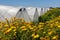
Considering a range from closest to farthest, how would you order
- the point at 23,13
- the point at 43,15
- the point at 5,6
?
the point at 23,13, the point at 5,6, the point at 43,15

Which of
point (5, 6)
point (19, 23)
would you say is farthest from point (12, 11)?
point (19, 23)

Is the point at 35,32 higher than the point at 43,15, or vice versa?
the point at 35,32

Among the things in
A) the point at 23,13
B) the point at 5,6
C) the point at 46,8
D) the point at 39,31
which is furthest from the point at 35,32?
the point at 46,8

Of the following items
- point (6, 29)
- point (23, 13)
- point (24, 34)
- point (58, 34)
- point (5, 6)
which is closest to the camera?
point (58, 34)

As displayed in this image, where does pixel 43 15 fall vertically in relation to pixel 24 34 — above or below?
below

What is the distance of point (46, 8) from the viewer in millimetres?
17062

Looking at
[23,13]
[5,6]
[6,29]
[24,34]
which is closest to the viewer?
[24,34]

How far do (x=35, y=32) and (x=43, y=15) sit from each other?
1227cm

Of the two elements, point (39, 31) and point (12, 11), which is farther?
point (12, 11)

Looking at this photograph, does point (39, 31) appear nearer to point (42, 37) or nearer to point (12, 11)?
point (42, 37)

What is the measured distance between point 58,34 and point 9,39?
88cm

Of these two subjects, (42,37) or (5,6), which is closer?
(42,37)

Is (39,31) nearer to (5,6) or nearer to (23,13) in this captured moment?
(23,13)

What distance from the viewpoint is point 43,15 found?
16.7 metres
